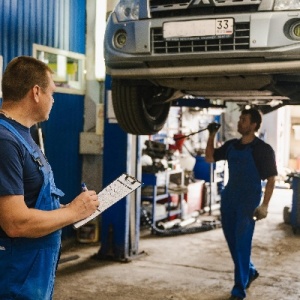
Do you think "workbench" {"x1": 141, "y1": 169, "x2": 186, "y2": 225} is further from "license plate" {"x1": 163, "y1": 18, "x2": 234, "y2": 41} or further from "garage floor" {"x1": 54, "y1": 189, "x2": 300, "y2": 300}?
"license plate" {"x1": 163, "y1": 18, "x2": 234, "y2": 41}

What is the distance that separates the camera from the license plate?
3.10 meters

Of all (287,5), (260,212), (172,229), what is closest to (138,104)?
(260,212)

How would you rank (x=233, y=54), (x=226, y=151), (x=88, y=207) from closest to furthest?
1. (x=88, y=207)
2. (x=233, y=54)
3. (x=226, y=151)

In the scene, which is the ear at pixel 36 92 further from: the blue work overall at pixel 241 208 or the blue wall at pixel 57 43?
the blue wall at pixel 57 43

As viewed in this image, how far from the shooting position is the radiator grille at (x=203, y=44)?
3.08m

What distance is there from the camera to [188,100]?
16.2ft

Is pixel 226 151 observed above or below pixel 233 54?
below

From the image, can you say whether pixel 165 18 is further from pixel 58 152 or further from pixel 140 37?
pixel 58 152

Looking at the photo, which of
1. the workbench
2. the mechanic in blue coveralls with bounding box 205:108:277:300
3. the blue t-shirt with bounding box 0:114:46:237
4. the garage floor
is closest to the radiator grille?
the mechanic in blue coveralls with bounding box 205:108:277:300

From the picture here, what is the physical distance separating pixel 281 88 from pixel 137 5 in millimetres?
1142

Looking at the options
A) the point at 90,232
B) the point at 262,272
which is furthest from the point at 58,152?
the point at 262,272

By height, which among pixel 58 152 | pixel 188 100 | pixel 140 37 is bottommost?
pixel 58 152

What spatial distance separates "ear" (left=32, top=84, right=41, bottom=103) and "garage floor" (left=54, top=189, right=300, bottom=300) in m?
2.57

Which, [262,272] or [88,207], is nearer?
[88,207]
